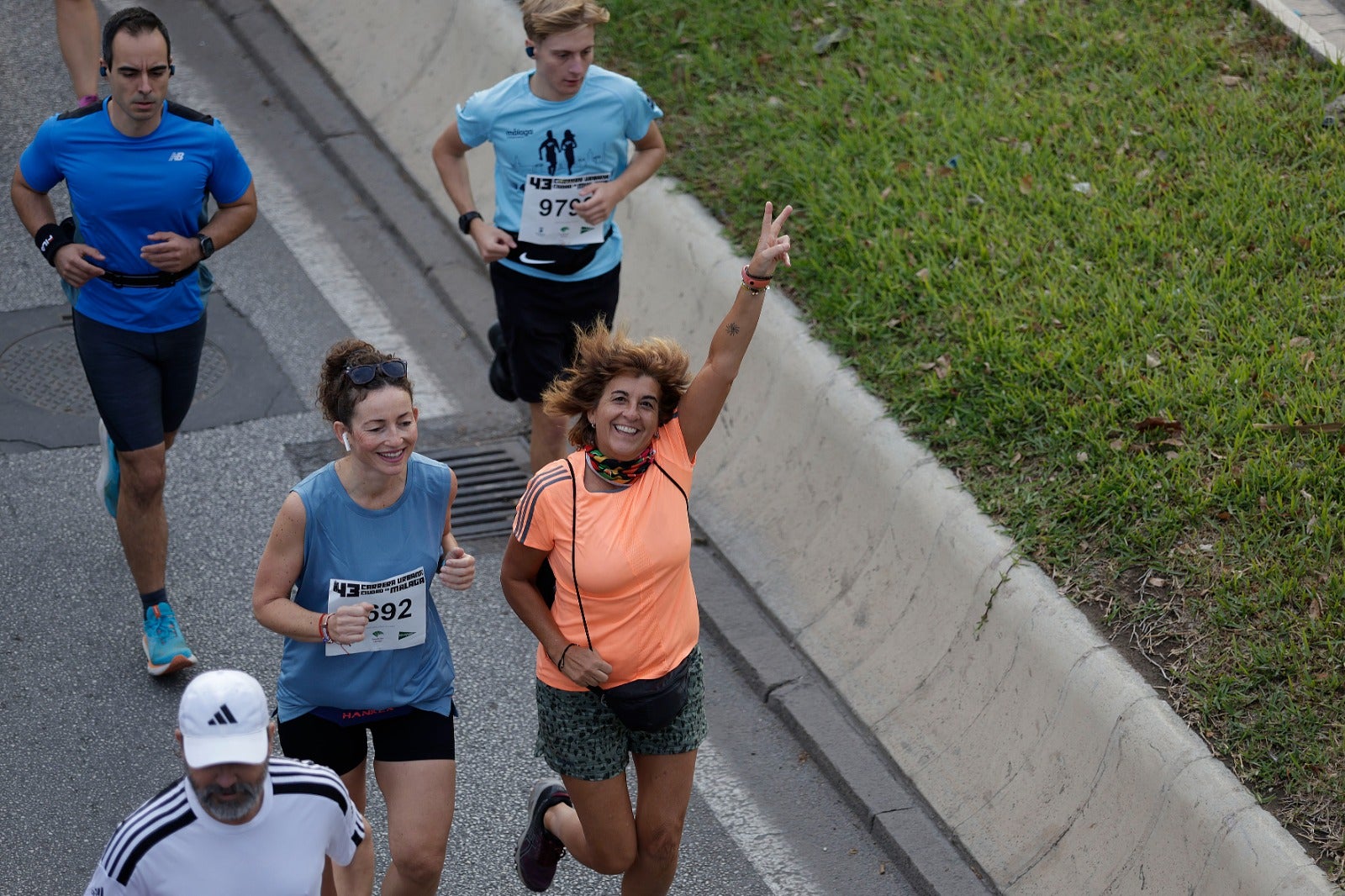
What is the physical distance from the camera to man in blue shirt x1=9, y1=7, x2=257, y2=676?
5.66m

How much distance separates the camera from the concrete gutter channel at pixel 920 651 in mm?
4980

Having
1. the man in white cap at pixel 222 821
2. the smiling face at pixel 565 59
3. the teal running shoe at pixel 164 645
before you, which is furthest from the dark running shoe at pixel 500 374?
the man in white cap at pixel 222 821

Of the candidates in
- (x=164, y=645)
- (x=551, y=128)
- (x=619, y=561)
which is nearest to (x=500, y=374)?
(x=551, y=128)

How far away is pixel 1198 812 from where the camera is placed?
15.8 feet

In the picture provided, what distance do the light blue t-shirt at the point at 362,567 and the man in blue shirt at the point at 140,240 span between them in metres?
1.85

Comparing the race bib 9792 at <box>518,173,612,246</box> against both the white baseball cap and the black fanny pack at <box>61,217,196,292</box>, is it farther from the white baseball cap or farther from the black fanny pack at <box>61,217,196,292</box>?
the white baseball cap

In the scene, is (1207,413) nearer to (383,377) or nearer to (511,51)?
(383,377)

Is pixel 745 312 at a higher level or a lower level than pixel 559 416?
higher

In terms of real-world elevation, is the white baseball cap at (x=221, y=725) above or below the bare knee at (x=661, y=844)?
above

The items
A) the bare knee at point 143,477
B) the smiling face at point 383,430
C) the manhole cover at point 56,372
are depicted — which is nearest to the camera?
the smiling face at point 383,430

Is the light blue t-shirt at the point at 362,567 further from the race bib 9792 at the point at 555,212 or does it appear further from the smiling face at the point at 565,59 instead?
the smiling face at the point at 565,59

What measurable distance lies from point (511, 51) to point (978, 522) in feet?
16.6

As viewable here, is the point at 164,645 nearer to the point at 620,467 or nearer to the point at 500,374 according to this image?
the point at 500,374

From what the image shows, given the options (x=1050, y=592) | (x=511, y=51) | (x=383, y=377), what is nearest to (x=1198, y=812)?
(x=1050, y=592)
